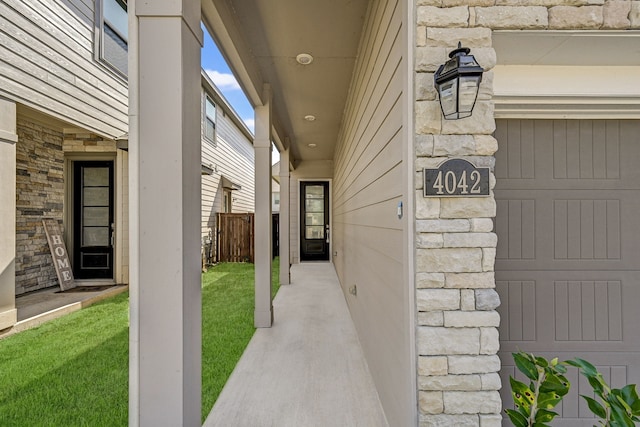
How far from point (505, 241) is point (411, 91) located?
94cm

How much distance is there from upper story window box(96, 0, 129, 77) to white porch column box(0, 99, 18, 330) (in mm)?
2050

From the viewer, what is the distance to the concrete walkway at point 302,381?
198cm

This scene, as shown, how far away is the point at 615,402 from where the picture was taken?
3.59 feet

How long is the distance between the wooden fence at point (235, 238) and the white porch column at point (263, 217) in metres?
5.07

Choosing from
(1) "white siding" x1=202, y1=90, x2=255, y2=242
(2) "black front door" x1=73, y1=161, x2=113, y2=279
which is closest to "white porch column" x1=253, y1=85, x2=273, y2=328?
(2) "black front door" x1=73, y1=161, x2=113, y2=279

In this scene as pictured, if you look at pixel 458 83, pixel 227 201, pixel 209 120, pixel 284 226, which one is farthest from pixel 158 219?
pixel 227 201

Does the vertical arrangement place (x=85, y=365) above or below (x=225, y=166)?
below

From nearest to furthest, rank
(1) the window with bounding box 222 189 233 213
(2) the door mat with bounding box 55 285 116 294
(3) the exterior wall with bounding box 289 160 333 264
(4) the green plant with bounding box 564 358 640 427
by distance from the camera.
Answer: (4) the green plant with bounding box 564 358 640 427 < (2) the door mat with bounding box 55 285 116 294 < (3) the exterior wall with bounding box 289 160 333 264 < (1) the window with bounding box 222 189 233 213

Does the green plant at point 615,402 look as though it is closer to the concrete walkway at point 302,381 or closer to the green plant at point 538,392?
the green plant at point 538,392

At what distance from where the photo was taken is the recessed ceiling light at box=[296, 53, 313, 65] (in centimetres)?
292

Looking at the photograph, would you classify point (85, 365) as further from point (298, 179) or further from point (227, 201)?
point (227, 201)

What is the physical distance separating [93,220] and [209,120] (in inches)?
180

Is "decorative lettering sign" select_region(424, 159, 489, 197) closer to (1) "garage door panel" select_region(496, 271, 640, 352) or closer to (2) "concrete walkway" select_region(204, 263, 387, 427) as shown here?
(1) "garage door panel" select_region(496, 271, 640, 352)

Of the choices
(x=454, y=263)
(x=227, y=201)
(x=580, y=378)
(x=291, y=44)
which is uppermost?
(x=291, y=44)
